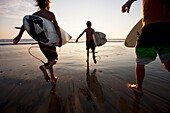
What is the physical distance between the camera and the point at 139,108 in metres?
2.56

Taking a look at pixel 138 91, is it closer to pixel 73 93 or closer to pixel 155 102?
pixel 155 102

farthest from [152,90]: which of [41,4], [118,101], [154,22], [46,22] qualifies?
[41,4]

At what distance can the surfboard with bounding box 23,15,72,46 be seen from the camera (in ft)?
11.5

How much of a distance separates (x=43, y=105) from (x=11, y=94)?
92 cm

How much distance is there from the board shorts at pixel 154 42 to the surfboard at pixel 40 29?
2005mm

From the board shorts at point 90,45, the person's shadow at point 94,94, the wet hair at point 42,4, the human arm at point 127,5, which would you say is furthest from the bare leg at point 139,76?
the board shorts at point 90,45

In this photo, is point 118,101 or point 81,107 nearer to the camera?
point 81,107

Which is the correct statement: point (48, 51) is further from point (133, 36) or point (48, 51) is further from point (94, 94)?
point (133, 36)

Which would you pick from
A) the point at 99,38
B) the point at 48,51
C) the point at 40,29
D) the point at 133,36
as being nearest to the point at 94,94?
the point at 48,51

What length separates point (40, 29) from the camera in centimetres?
368

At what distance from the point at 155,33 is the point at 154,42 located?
15 cm

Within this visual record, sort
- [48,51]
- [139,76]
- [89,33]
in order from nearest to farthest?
[139,76] → [48,51] → [89,33]

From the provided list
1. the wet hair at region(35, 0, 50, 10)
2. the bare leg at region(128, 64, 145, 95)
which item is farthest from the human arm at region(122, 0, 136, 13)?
the wet hair at region(35, 0, 50, 10)

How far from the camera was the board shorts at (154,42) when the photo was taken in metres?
2.67
